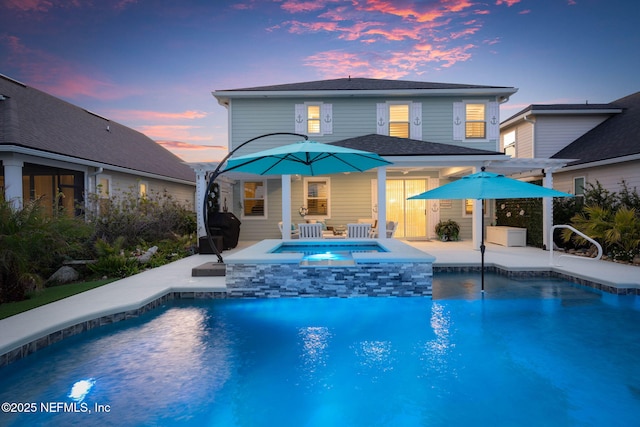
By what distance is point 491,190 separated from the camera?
279 inches

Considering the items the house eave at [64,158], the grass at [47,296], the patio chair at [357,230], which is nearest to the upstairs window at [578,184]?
the patio chair at [357,230]

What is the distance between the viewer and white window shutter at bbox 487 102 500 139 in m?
14.3

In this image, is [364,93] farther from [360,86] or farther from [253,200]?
[253,200]

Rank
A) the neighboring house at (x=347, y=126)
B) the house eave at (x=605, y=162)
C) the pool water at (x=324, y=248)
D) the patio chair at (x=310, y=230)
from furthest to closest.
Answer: the neighboring house at (x=347, y=126) < the patio chair at (x=310, y=230) < the house eave at (x=605, y=162) < the pool water at (x=324, y=248)

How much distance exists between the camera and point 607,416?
329 cm

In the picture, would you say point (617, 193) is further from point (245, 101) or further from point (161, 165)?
point (161, 165)

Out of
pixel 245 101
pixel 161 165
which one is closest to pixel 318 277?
pixel 245 101

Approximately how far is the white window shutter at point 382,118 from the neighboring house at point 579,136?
22.0 feet

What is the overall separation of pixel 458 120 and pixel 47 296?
14.0 metres

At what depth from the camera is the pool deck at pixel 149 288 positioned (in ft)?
15.2

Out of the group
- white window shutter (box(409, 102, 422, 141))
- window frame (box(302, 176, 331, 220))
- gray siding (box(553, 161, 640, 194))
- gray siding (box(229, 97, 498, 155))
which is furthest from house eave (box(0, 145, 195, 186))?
gray siding (box(553, 161, 640, 194))

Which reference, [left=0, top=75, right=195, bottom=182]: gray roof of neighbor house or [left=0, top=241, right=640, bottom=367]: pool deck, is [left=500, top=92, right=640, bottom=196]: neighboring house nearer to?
[left=0, top=241, right=640, bottom=367]: pool deck

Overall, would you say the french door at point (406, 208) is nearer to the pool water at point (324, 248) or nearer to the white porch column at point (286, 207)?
the white porch column at point (286, 207)

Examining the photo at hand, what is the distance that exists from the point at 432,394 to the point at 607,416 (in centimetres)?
150
